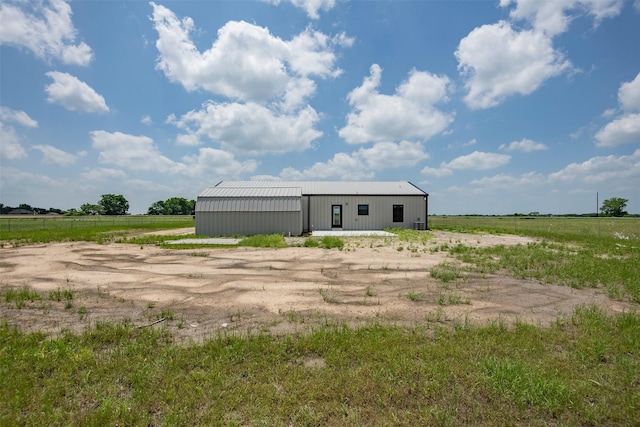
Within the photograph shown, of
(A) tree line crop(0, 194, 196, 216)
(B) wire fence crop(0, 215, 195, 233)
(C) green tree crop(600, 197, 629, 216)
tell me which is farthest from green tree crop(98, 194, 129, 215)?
(C) green tree crop(600, 197, 629, 216)

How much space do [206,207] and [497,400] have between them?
23202 mm

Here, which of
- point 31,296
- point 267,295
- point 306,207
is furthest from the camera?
point 306,207

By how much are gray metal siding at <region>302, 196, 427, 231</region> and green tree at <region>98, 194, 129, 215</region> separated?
355ft

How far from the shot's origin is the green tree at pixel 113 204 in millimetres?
108850

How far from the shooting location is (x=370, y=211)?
28078 mm

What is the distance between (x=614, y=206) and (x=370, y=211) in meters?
102

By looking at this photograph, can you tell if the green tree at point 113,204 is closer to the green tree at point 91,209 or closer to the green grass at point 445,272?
the green tree at point 91,209

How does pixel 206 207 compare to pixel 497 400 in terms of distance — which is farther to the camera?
pixel 206 207

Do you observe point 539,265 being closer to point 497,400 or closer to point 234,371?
point 497,400

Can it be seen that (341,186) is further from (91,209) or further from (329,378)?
(91,209)

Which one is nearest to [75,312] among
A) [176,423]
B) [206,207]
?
[176,423]

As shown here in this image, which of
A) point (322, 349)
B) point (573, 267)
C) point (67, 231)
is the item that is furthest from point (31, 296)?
point (67, 231)

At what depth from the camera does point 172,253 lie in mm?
14242

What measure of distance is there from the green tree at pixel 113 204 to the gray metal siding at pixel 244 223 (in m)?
106
